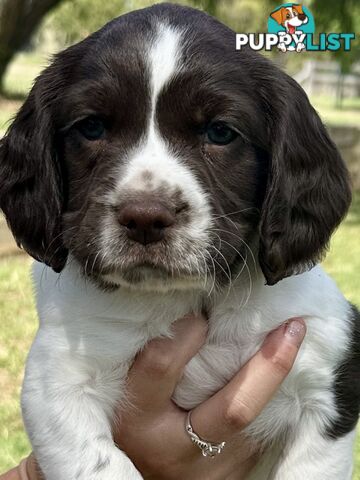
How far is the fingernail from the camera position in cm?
331

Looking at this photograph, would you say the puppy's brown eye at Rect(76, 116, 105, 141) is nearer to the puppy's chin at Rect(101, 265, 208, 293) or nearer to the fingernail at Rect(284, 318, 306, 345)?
the puppy's chin at Rect(101, 265, 208, 293)

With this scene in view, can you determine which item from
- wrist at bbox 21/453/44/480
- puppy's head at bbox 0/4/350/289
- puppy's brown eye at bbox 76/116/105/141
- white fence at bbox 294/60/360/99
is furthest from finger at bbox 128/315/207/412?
white fence at bbox 294/60/360/99

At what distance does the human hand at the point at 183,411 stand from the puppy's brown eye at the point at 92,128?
0.90 m

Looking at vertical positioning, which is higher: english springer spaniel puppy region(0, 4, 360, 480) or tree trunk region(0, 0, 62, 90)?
english springer spaniel puppy region(0, 4, 360, 480)

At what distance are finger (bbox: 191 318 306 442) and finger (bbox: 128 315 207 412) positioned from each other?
20 cm

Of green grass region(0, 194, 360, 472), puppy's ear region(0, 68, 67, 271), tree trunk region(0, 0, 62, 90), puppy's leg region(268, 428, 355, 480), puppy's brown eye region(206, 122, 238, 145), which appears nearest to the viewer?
puppy's brown eye region(206, 122, 238, 145)

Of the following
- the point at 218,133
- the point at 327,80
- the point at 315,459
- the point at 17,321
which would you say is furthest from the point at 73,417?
the point at 327,80

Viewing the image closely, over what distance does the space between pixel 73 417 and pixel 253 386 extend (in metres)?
0.76

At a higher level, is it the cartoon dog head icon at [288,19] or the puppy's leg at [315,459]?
the cartoon dog head icon at [288,19]

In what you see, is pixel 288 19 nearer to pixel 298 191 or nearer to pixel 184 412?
pixel 298 191

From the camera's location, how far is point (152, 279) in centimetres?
295

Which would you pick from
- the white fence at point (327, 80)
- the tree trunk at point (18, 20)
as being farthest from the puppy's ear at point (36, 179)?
the white fence at point (327, 80)

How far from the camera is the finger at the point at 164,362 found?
3.37 m

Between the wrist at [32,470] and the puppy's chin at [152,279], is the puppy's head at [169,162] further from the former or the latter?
the wrist at [32,470]
